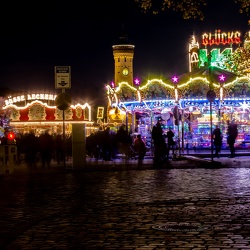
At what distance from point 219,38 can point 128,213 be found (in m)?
56.6

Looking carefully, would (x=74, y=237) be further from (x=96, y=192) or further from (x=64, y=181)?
(x=64, y=181)

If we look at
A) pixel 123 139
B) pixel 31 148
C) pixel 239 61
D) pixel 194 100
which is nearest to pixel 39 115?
pixel 194 100

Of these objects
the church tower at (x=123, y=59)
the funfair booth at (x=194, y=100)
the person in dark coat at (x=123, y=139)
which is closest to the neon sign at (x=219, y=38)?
the funfair booth at (x=194, y=100)

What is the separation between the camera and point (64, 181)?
18.8 meters

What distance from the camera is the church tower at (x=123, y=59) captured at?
112 m

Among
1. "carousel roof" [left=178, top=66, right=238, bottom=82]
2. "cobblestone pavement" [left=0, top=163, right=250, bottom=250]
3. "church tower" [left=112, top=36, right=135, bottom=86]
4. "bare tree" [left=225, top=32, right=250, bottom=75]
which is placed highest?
"church tower" [left=112, top=36, right=135, bottom=86]

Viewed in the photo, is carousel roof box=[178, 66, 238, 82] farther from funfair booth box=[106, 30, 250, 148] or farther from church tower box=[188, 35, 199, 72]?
church tower box=[188, 35, 199, 72]

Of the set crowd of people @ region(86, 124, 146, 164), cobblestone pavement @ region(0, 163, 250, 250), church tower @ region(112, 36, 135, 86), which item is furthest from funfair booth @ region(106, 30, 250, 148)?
church tower @ region(112, 36, 135, 86)

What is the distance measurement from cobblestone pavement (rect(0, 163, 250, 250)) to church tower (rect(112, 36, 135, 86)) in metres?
93.8

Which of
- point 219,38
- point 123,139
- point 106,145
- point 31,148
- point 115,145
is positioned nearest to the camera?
point 31,148

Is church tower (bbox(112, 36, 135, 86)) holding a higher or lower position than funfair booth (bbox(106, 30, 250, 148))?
higher

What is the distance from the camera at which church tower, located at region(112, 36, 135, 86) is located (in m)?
112

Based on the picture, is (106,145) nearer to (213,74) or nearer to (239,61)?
(213,74)

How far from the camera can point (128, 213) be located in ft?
36.9
